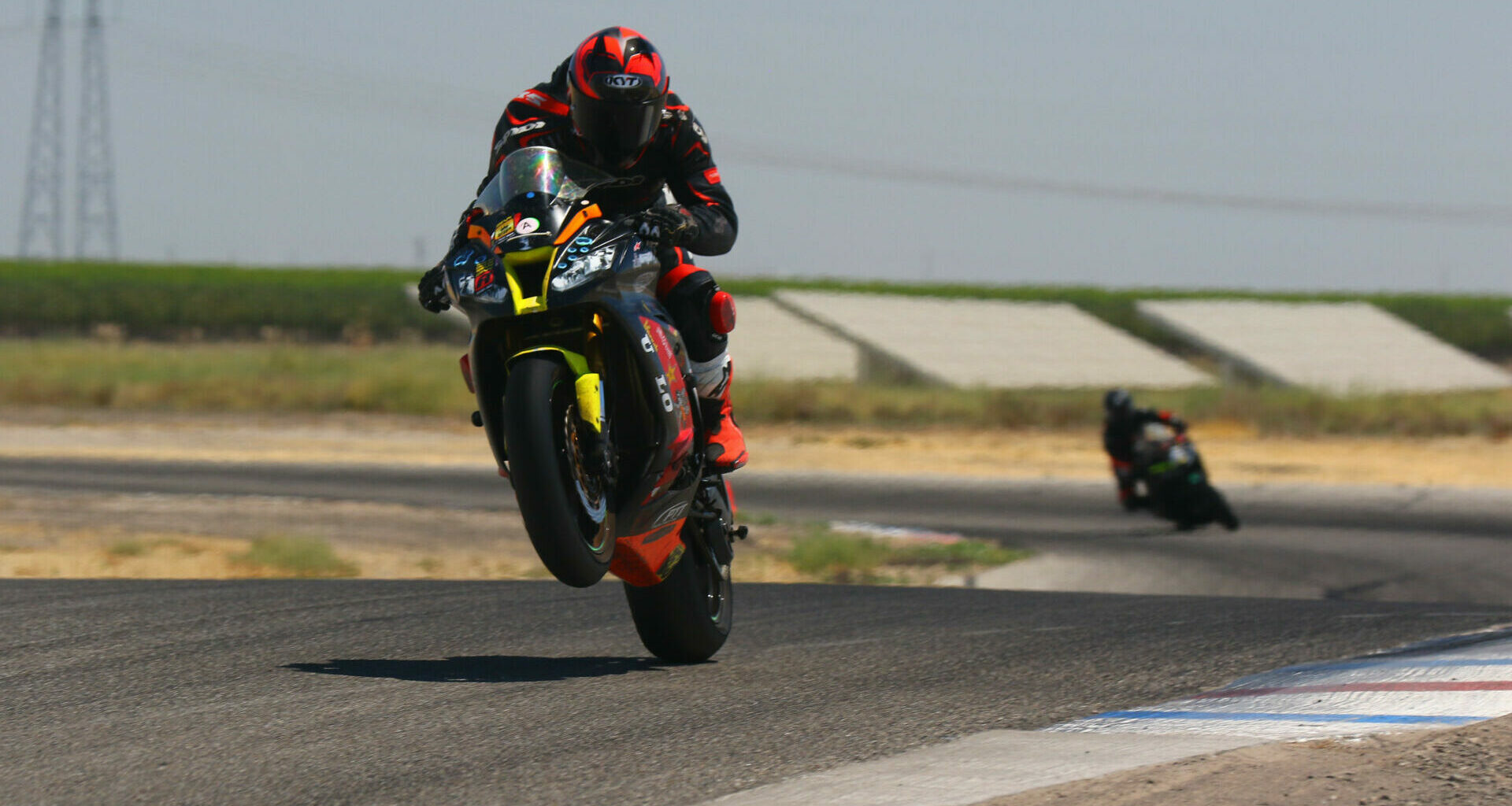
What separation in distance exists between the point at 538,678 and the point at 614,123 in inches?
71.5

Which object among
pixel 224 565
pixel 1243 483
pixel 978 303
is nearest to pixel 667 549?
pixel 224 565

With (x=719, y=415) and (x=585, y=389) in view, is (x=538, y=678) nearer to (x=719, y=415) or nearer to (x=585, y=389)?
(x=585, y=389)

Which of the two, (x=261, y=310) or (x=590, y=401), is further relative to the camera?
(x=261, y=310)

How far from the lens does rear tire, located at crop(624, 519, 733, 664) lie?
223 inches

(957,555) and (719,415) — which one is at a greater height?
(719,415)

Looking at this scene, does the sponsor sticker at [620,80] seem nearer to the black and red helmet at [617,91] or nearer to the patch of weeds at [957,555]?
the black and red helmet at [617,91]

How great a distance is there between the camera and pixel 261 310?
207 feet

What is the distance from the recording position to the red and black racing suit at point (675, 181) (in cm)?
545

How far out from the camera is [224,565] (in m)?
13.2

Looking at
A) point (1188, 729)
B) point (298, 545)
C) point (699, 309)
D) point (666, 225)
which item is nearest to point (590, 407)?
point (666, 225)

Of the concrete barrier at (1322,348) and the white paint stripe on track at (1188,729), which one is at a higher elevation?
the white paint stripe on track at (1188,729)

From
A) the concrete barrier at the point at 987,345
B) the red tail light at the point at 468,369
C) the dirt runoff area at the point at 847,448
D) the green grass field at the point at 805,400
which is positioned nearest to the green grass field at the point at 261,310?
the concrete barrier at the point at 987,345

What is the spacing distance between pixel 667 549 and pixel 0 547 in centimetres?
1010

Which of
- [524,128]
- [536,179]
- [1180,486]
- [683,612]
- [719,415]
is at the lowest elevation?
[1180,486]
